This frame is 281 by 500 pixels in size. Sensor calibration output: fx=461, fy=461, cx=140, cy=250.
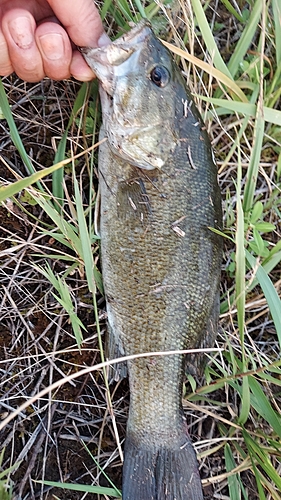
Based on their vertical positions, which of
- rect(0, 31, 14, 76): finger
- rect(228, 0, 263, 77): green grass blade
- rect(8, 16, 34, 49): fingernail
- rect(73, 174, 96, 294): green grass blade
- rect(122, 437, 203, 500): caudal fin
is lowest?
rect(122, 437, 203, 500): caudal fin

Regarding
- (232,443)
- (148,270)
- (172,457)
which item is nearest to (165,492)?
(172,457)

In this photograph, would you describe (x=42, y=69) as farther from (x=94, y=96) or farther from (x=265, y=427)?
(x=265, y=427)

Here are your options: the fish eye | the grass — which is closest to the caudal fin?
the grass

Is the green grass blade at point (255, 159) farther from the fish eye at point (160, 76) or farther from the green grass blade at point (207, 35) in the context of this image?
the fish eye at point (160, 76)

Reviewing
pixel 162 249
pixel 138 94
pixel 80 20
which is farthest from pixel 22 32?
pixel 162 249

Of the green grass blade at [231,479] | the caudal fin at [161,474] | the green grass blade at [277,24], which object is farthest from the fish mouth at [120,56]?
the green grass blade at [231,479]

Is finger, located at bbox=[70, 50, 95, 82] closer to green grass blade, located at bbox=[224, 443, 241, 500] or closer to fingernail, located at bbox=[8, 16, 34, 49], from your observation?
fingernail, located at bbox=[8, 16, 34, 49]
